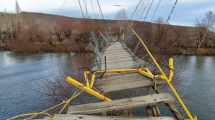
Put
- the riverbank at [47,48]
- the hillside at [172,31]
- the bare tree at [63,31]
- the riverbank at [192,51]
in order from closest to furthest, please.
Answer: the riverbank at [192,51], the hillside at [172,31], the riverbank at [47,48], the bare tree at [63,31]

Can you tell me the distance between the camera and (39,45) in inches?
1086

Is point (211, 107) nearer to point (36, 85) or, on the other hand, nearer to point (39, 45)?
point (36, 85)

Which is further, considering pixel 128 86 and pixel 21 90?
pixel 21 90

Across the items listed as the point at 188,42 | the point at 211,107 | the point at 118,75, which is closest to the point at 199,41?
the point at 188,42

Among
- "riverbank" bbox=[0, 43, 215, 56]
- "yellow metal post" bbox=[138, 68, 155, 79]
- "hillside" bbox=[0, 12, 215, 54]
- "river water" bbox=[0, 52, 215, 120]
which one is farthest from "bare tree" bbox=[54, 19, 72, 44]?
"yellow metal post" bbox=[138, 68, 155, 79]

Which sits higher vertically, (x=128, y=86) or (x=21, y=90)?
(x=128, y=86)

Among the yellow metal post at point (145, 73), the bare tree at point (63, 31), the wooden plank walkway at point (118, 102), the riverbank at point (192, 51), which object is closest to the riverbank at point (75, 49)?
the riverbank at point (192, 51)

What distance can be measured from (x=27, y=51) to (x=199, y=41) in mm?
22910

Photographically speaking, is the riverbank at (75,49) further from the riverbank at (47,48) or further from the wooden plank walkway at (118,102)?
the wooden plank walkway at (118,102)

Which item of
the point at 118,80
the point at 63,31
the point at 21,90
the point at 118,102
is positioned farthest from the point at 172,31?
the point at 118,102

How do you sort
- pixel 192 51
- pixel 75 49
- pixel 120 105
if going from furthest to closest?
pixel 75 49 → pixel 192 51 → pixel 120 105

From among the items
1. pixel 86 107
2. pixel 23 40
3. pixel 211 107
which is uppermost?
pixel 23 40

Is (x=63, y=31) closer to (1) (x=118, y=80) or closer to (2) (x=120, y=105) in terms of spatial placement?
(1) (x=118, y=80)

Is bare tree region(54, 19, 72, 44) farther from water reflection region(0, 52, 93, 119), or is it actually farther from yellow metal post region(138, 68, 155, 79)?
yellow metal post region(138, 68, 155, 79)
